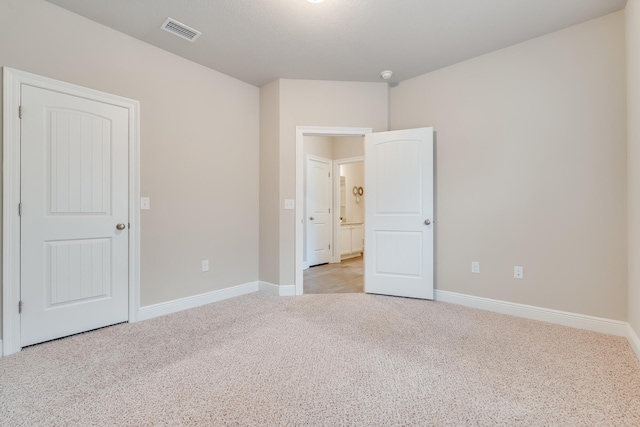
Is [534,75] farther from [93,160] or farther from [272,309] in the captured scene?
[93,160]

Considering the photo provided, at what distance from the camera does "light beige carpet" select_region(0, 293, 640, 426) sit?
4.67 ft

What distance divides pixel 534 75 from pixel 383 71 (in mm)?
1463

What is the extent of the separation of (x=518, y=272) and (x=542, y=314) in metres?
0.41

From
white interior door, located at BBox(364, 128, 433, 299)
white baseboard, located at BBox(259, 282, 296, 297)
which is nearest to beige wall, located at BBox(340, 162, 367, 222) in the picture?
white interior door, located at BBox(364, 128, 433, 299)

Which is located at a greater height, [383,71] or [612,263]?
[383,71]

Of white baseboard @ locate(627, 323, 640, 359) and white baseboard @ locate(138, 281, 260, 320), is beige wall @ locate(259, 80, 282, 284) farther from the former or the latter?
white baseboard @ locate(627, 323, 640, 359)

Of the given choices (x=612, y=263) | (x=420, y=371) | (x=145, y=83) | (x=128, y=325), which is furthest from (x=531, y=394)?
(x=145, y=83)

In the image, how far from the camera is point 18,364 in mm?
1904

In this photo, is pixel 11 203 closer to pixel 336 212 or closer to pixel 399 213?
pixel 399 213

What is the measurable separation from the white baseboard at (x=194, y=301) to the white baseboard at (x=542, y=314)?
230 cm

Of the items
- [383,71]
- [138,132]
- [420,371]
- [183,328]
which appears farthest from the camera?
[383,71]

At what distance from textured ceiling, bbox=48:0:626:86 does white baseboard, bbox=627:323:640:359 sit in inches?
99.1

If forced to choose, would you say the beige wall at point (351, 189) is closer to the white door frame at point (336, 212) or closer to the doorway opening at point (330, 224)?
the doorway opening at point (330, 224)

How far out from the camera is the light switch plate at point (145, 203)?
275 centimetres
